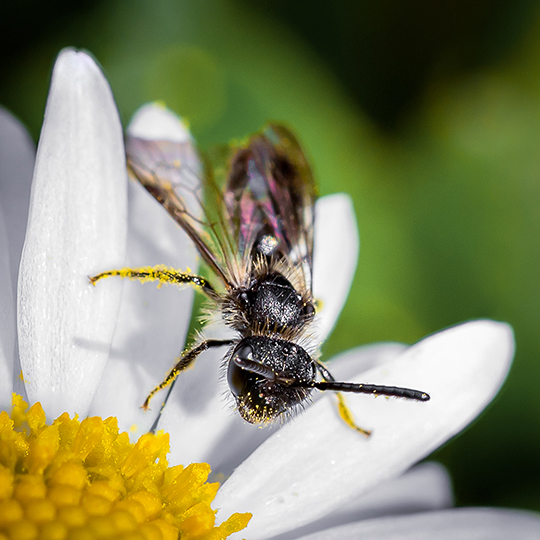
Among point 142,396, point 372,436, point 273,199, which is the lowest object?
point 372,436

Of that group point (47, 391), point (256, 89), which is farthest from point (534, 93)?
point (47, 391)

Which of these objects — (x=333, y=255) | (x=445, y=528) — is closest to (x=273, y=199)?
(x=333, y=255)

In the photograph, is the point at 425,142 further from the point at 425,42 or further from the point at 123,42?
the point at 123,42

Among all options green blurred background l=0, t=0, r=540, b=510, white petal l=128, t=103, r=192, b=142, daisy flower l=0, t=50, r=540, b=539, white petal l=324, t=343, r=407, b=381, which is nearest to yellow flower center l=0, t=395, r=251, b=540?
daisy flower l=0, t=50, r=540, b=539

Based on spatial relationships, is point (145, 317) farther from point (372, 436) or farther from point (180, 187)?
point (372, 436)

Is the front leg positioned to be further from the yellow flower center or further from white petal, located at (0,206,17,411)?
white petal, located at (0,206,17,411)

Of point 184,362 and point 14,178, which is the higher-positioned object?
point 14,178
